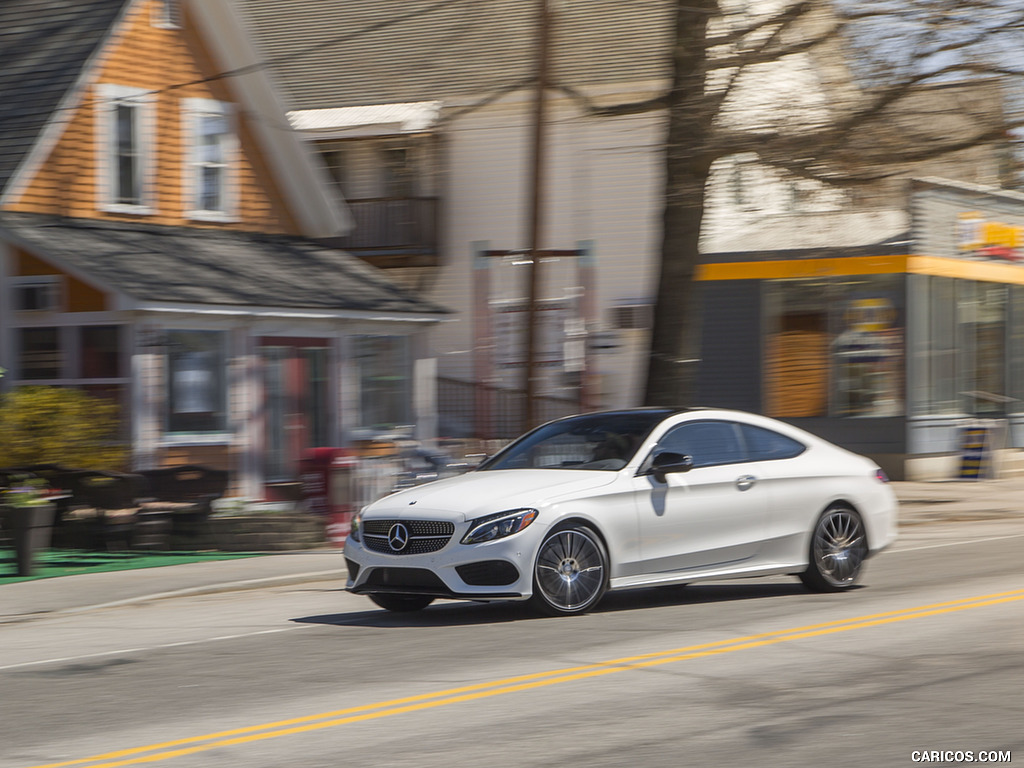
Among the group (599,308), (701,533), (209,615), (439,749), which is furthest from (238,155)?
(439,749)

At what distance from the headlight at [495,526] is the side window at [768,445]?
2.30 m

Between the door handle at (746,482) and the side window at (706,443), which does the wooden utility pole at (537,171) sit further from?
the door handle at (746,482)

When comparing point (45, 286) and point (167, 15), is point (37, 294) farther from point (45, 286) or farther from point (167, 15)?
point (167, 15)

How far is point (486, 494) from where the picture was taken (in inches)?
421

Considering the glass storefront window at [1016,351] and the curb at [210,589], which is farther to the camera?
the glass storefront window at [1016,351]

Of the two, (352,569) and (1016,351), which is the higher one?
(1016,351)

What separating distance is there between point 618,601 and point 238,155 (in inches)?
587

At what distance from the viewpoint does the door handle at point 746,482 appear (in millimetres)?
11586

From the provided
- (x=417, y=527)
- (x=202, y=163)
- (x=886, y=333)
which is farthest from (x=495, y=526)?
(x=886, y=333)

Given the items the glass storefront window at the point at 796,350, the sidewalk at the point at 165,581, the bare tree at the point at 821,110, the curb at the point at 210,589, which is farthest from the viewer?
the glass storefront window at the point at 796,350

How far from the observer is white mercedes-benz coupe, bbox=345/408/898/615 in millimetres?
10461

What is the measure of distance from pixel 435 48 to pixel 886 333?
11764 mm

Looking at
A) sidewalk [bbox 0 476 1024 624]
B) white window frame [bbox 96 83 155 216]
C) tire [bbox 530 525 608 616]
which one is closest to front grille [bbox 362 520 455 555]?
tire [bbox 530 525 608 616]

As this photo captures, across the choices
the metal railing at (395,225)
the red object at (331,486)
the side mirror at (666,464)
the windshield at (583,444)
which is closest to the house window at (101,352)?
the red object at (331,486)
